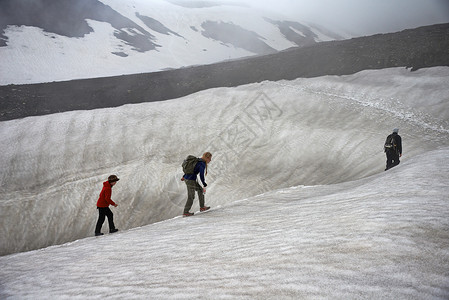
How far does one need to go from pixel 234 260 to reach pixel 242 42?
69.7 meters

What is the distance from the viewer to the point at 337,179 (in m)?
12.3

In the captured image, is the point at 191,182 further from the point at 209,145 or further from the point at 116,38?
the point at 116,38

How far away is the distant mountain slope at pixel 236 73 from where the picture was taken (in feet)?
62.0

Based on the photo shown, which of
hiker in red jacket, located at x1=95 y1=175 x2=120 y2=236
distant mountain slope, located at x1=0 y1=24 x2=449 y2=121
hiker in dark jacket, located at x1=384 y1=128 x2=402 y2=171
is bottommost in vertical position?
hiker in red jacket, located at x1=95 y1=175 x2=120 y2=236

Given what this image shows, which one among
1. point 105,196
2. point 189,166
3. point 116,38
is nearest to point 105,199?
point 105,196

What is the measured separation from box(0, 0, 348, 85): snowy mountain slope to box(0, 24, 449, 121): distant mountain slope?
14.7 metres

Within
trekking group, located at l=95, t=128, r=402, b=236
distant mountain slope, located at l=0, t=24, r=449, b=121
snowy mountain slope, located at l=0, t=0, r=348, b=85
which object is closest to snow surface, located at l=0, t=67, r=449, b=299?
trekking group, located at l=95, t=128, r=402, b=236

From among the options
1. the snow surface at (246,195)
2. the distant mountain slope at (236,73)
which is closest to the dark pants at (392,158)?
the snow surface at (246,195)

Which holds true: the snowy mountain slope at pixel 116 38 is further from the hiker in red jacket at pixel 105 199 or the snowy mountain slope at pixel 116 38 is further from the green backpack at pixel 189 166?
the green backpack at pixel 189 166

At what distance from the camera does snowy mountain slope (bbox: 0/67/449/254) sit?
12.8m

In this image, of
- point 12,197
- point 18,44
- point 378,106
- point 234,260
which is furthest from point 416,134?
point 18,44

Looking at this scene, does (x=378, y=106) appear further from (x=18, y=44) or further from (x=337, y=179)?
(x=18, y=44)

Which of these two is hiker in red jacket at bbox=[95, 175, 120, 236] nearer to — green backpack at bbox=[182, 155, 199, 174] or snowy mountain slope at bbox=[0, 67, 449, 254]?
green backpack at bbox=[182, 155, 199, 174]

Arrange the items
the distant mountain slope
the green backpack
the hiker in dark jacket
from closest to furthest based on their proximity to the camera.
Result: the green backpack
the hiker in dark jacket
the distant mountain slope
